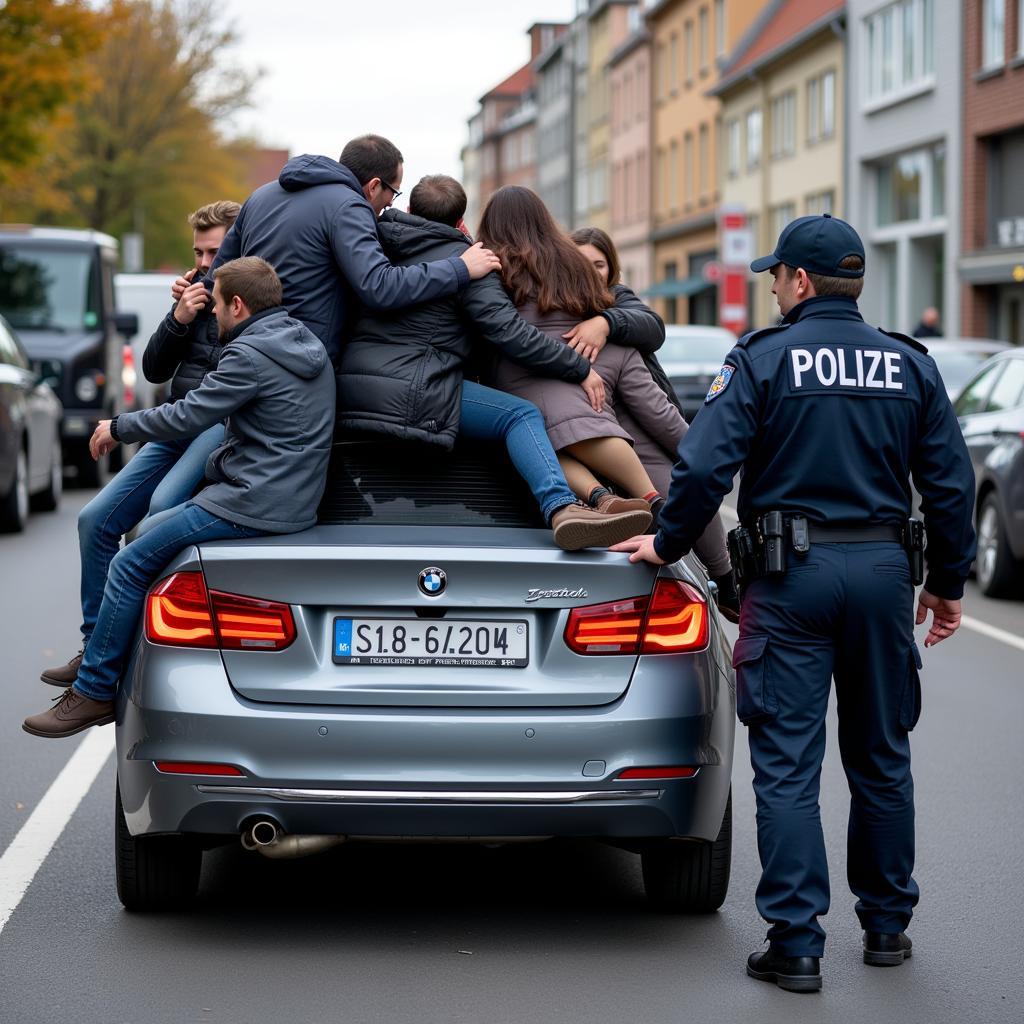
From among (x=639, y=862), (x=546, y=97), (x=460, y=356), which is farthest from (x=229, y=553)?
(x=546, y=97)

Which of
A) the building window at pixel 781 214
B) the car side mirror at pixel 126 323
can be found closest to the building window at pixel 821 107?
the building window at pixel 781 214

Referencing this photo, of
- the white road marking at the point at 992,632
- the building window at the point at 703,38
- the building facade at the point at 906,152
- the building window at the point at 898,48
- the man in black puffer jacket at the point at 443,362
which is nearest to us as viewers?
the man in black puffer jacket at the point at 443,362

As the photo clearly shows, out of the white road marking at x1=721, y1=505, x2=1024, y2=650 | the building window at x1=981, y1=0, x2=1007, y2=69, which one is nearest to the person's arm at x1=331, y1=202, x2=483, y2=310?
the white road marking at x1=721, y1=505, x2=1024, y2=650

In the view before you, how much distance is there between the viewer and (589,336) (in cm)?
625

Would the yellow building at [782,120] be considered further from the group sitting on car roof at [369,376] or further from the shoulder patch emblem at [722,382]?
the shoulder patch emblem at [722,382]

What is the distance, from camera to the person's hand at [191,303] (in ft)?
21.9

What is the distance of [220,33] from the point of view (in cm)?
6881

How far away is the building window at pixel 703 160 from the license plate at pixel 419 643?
6067cm

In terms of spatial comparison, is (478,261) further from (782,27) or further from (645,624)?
(782,27)

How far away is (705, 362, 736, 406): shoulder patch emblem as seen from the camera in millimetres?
5141

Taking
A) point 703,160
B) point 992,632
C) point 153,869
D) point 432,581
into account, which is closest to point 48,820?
point 153,869

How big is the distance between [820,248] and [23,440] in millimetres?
13306

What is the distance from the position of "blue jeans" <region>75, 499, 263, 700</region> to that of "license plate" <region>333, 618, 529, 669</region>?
41 cm

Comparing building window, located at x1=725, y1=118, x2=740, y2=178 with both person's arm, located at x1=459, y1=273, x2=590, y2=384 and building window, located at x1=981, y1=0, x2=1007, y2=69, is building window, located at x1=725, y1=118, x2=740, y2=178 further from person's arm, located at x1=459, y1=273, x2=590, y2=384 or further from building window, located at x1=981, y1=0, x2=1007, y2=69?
person's arm, located at x1=459, y1=273, x2=590, y2=384
